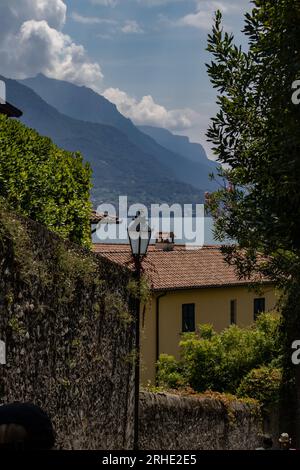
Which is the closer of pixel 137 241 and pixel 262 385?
pixel 137 241

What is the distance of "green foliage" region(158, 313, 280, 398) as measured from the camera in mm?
20797

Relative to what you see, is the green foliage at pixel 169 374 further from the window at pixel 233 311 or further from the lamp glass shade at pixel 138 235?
the lamp glass shade at pixel 138 235

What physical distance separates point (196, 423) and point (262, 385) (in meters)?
5.01

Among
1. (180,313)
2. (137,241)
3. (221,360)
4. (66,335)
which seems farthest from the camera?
(180,313)

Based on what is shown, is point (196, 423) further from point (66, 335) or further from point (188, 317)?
point (188, 317)

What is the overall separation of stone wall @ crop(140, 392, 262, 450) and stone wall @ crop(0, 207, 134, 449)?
89cm

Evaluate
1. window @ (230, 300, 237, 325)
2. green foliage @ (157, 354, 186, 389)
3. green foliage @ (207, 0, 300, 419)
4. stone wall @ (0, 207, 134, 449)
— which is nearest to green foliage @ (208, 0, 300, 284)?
green foliage @ (207, 0, 300, 419)

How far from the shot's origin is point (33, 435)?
2932 millimetres

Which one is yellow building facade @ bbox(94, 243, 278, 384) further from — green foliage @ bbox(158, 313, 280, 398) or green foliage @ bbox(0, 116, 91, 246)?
green foliage @ bbox(0, 116, 91, 246)

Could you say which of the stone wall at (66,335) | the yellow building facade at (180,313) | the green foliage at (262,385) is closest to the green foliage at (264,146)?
the stone wall at (66,335)

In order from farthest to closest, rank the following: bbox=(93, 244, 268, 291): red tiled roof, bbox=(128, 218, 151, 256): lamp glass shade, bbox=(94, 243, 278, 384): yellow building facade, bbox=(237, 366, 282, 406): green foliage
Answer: bbox=(93, 244, 268, 291): red tiled roof < bbox=(94, 243, 278, 384): yellow building facade < bbox=(237, 366, 282, 406): green foliage < bbox=(128, 218, 151, 256): lamp glass shade

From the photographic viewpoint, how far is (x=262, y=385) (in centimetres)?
1858

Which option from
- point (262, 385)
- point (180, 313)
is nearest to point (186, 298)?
point (180, 313)
